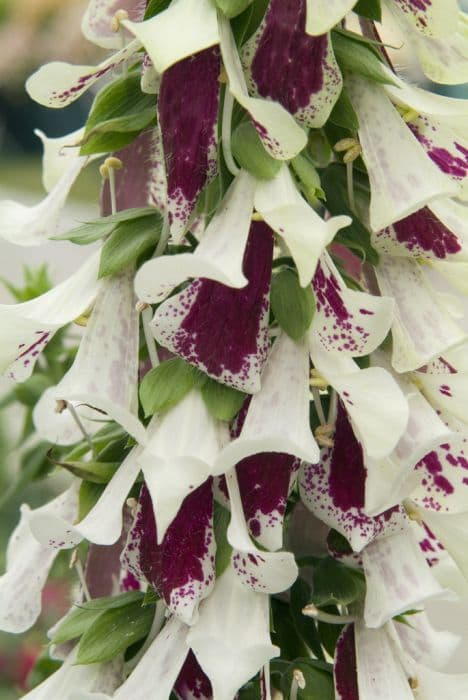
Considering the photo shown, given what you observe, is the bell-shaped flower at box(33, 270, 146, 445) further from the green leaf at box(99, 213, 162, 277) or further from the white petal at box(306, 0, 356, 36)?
the white petal at box(306, 0, 356, 36)

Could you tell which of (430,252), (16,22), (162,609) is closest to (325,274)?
(430,252)

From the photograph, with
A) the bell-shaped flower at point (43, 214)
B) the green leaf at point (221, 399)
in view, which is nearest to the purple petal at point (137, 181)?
the bell-shaped flower at point (43, 214)

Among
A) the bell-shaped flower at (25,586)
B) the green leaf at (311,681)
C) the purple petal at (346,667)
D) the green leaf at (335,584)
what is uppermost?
the bell-shaped flower at (25,586)

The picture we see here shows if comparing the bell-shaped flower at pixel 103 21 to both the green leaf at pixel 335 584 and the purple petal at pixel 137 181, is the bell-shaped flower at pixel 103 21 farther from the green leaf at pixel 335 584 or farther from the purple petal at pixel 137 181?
the green leaf at pixel 335 584

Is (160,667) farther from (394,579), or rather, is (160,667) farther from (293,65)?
(293,65)

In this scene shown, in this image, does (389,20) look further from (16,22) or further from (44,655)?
(16,22)

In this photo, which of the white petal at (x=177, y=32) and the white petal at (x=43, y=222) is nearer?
the white petal at (x=177, y=32)
